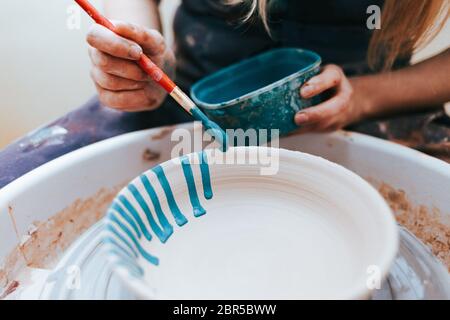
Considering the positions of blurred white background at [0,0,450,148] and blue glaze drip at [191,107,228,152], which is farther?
blurred white background at [0,0,450,148]

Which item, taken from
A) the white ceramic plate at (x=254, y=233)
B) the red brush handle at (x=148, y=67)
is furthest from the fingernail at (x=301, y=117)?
the red brush handle at (x=148, y=67)

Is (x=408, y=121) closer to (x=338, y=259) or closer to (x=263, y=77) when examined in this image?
(x=263, y=77)

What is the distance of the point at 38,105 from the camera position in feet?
6.75

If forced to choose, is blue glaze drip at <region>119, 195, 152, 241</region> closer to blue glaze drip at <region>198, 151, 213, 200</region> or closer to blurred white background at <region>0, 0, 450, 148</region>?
blue glaze drip at <region>198, 151, 213, 200</region>

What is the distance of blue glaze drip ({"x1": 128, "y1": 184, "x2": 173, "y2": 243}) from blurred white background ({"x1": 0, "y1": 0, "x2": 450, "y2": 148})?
140 centimetres

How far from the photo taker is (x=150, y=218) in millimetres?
770

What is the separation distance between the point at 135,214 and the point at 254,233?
203 millimetres

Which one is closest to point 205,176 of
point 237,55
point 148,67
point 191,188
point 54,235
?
point 191,188

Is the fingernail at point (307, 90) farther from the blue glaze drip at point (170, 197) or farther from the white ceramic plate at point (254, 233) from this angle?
the blue glaze drip at point (170, 197)

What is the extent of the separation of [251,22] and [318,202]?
1.70ft

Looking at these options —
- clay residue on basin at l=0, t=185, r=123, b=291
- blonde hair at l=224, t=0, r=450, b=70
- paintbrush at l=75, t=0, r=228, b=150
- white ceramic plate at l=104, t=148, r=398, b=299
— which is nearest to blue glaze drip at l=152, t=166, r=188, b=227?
white ceramic plate at l=104, t=148, r=398, b=299

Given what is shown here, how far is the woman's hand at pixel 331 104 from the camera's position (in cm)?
92

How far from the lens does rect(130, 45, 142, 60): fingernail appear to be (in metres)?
0.84
